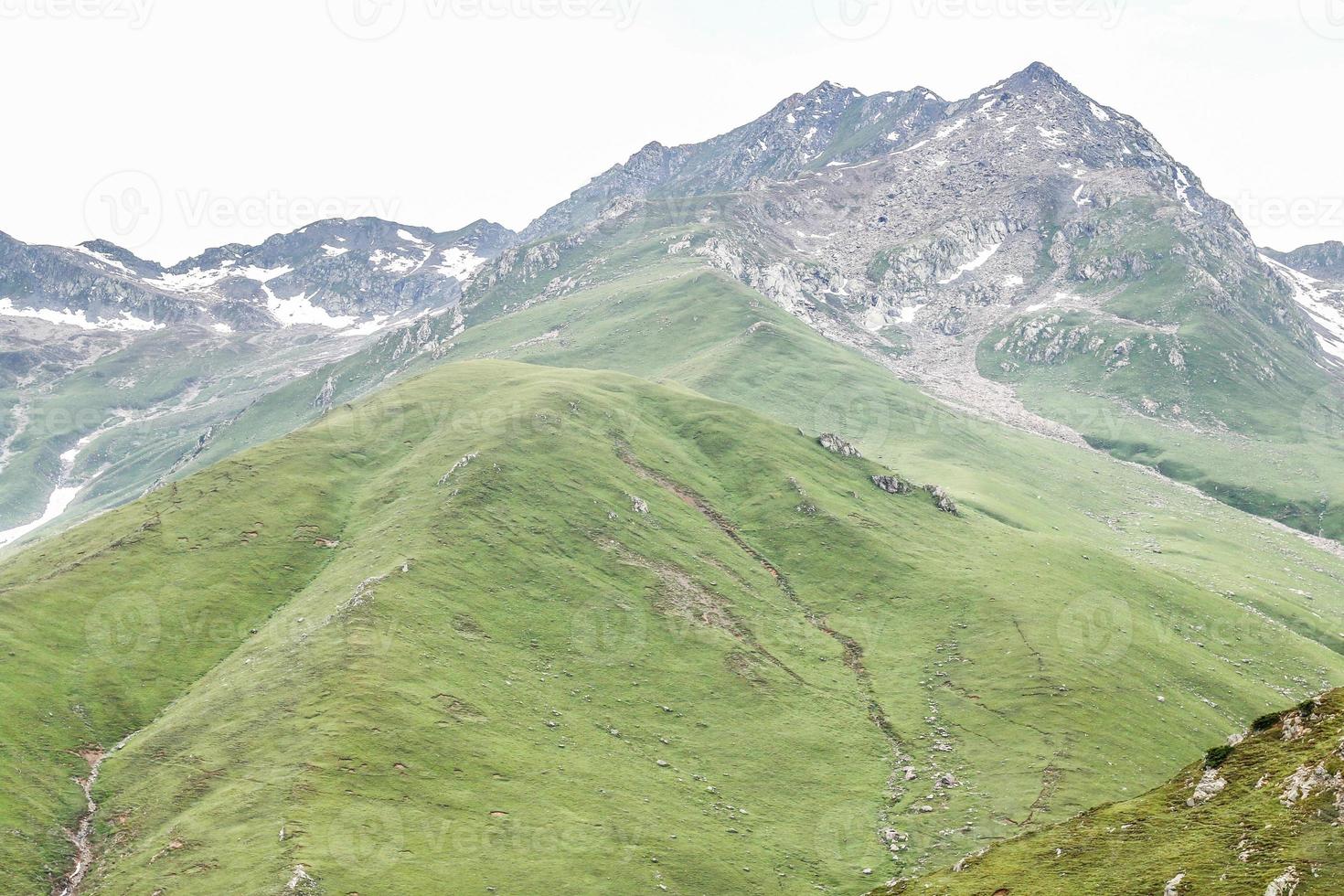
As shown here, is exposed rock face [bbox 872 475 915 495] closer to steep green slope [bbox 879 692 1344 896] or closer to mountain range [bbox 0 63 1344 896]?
mountain range [bbox 0 63 1344 896]

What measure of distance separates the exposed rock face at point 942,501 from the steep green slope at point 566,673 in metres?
5.29

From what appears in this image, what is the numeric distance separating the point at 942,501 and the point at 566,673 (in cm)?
10097

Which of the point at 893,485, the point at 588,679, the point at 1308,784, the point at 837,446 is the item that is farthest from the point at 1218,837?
the point at 837,446

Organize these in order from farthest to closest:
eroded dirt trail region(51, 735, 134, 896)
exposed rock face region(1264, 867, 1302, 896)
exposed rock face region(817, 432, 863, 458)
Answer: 1. exposed rock face region(817, 432, 863, 458)
2. eroded dirt trail region(51, 735, 134, 896)
3. exposed rock face region(1264, 867, 1302, 896)

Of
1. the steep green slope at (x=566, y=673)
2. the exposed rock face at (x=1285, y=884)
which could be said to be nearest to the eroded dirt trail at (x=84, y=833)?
the steep green slope at (x=566, y=673)

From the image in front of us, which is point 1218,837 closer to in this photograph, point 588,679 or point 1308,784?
point 1308,784

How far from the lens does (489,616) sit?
113 m

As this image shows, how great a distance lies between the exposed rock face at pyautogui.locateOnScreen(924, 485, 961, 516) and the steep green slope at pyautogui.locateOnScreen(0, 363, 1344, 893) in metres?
5.29

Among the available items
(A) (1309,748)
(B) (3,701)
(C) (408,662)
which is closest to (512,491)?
(C) (408,662)

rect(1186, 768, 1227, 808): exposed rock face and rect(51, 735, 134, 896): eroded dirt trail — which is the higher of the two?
rect(1186, 768, 1227, 808): exposed rock face

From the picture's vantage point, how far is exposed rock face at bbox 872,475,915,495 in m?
181

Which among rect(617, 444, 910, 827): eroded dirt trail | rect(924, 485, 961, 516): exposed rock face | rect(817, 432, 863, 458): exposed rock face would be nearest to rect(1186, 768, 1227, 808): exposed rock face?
rect(617, 444, 910, 827): eroded dirt trail

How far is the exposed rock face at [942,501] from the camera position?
179 metres

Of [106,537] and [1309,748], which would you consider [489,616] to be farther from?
[1309,748]
